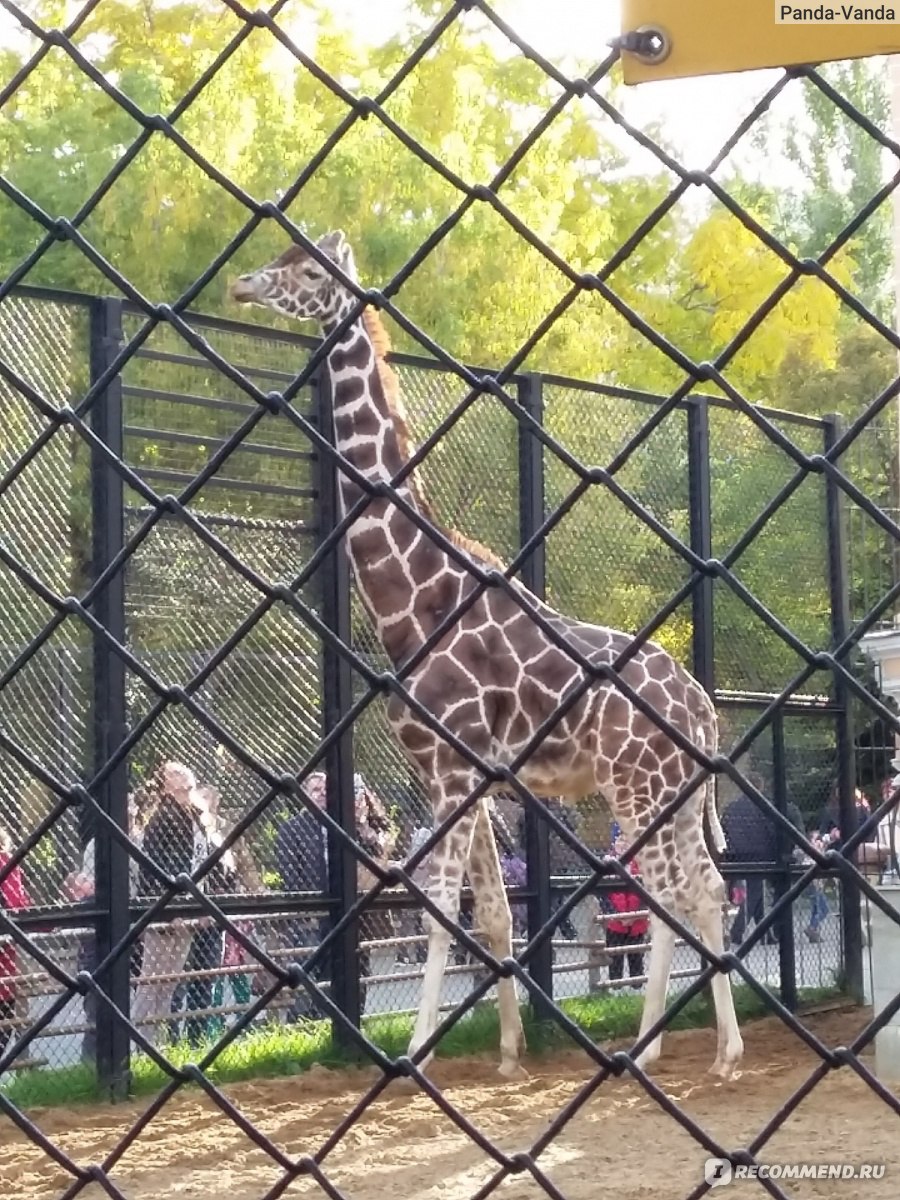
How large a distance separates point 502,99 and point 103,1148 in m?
11.9

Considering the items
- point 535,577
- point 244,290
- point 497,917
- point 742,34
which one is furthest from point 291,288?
point 742,34

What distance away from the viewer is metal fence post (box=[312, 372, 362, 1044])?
6699mm

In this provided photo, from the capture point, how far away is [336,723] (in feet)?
21.9

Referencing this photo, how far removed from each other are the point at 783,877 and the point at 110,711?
12.5ft

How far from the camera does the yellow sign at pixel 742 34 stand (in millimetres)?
1675

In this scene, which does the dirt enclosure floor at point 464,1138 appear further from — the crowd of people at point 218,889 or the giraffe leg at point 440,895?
the crowd of people at point 218,889

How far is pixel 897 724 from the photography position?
1.77m

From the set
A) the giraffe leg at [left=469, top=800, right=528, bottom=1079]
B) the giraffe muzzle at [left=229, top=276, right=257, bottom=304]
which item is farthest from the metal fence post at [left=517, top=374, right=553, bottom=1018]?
the giraffe muzzle at [left=229, top=276, right=257, bottom=304]

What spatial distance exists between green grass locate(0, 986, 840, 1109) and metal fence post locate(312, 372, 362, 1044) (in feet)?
0.49

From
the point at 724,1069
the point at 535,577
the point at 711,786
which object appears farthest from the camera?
the point at 535,577

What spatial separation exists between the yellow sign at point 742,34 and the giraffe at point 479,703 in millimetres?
4430

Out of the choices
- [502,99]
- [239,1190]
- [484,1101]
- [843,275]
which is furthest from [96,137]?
[239,1190]

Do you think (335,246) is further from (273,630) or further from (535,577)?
(535,577)

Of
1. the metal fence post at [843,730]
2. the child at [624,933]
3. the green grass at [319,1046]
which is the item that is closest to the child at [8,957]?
the green grass at [319,1046]
